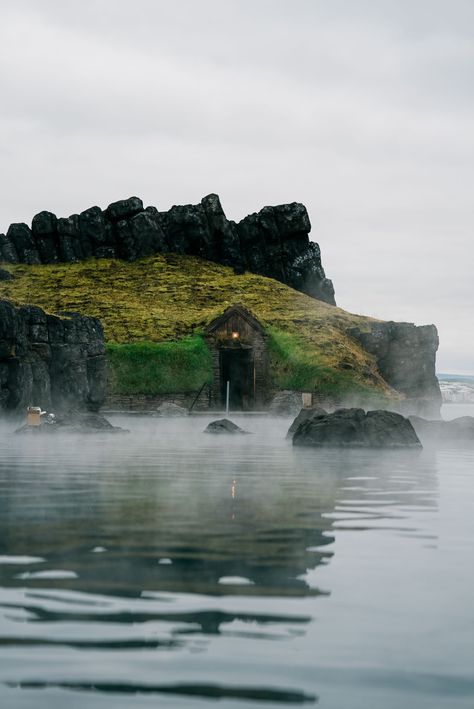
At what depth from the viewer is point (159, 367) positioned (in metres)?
69.2

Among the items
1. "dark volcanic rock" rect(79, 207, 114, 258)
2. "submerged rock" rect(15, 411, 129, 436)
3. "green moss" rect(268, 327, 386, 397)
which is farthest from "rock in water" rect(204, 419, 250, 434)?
"dark volcanic rock" rect(79, 207, 114, 258)

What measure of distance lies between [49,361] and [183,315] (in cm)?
2942

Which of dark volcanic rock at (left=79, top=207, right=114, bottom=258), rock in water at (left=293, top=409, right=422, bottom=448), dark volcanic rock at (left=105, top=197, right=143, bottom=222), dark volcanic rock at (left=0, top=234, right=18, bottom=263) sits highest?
dark volcanic rock at (left=105, top=197, right=143, bottom=222)

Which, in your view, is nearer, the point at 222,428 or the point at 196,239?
the point at 222,428

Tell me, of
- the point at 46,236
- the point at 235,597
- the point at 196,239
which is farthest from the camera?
the point at 46,236

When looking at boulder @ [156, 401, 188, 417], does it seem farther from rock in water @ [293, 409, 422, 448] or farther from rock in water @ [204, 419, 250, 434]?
rock in water @ [293, 409, 422, 448]

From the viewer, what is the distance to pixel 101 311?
8181cm

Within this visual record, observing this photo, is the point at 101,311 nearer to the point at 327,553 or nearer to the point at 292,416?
the point at 292,416

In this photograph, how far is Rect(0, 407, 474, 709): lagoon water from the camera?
17.7 feet

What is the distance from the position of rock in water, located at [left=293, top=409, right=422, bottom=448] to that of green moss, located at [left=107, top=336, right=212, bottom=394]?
36.8m

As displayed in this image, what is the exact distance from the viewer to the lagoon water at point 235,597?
5383 mm

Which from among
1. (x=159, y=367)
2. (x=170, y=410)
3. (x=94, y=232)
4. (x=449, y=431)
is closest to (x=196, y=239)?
(x=94, y=232)

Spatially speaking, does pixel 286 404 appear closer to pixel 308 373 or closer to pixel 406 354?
pixel 308 373

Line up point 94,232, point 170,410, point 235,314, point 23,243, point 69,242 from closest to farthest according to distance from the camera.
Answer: point 170,410 → point 235,314 → point 94,232 → point 69,242 → point 23,243
